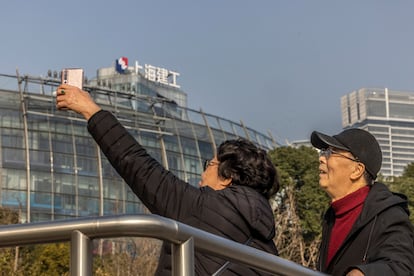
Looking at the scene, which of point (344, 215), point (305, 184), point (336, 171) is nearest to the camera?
point (344, 215)

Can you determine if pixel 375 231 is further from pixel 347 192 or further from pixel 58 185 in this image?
pixel 58 185

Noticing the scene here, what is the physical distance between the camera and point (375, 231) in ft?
11.5

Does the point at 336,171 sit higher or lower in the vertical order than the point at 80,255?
higher

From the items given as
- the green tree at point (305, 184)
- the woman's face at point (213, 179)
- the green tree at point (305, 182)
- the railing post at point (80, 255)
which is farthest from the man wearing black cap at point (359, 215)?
the green tree at point (305, 182)

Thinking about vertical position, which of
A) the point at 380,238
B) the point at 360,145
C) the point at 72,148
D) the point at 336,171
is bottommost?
the point at 380,238

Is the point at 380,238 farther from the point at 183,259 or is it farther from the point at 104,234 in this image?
the point at 104,234

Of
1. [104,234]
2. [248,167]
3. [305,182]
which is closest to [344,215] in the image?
[248,167]

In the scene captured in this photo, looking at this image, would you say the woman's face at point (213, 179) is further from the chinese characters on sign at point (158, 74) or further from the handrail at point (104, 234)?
the chinese characters on sign at point (158, 74)

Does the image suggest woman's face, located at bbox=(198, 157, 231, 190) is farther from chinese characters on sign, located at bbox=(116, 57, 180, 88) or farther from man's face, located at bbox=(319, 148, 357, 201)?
chinese characters on sign, located at bbox=(116, 57, 180, 88)

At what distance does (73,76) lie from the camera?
4105 mm

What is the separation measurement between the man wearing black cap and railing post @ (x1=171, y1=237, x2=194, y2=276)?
3.09ft

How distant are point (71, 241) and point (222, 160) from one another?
1668 millimetres

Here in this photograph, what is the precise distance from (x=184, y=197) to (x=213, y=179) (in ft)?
1.41

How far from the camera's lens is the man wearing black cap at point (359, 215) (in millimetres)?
3387
